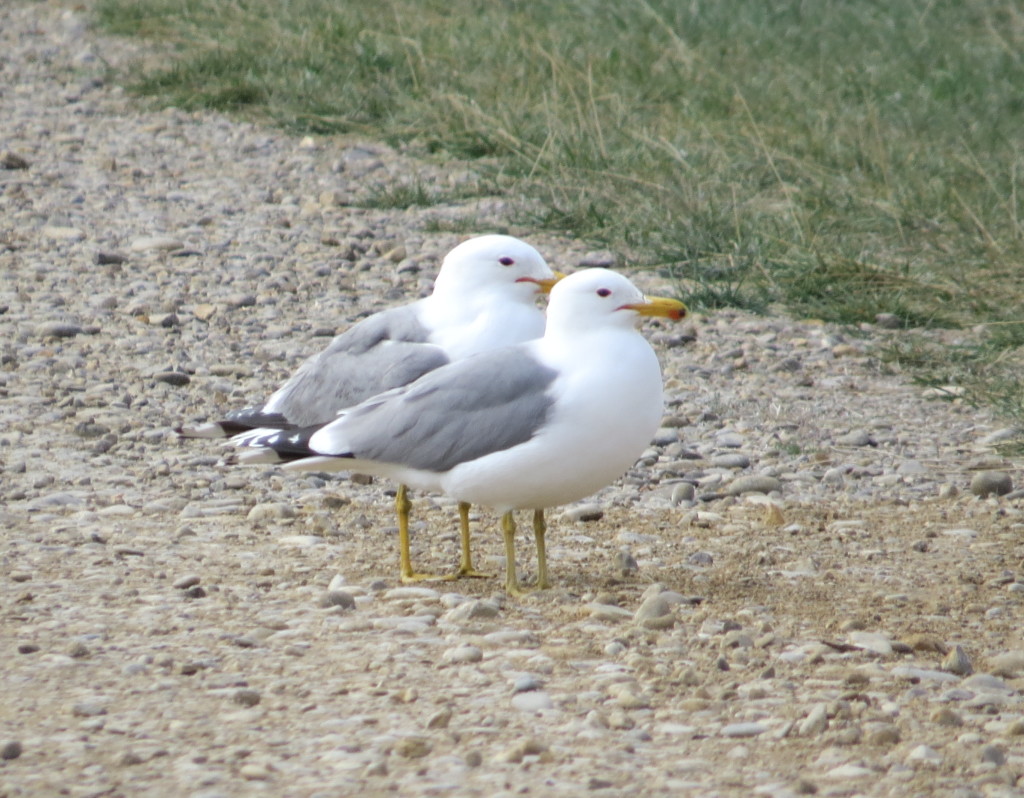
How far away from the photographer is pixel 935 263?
27.8 ft

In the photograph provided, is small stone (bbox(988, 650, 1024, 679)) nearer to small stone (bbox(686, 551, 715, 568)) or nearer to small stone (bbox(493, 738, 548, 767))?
small stone (bbox(686, 551, 715, 568))

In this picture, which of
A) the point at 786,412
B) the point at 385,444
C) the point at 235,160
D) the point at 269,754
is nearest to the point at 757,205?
the point at 786,412

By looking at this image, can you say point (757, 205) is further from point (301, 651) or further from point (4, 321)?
point (301, 651)

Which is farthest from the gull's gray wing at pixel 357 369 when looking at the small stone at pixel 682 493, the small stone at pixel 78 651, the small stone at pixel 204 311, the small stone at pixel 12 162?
the small stone at pixel 12 162

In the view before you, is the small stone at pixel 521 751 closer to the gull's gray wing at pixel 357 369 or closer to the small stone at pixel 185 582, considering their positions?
the small stone at pixel 185 582

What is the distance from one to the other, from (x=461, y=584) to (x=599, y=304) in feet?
3.01

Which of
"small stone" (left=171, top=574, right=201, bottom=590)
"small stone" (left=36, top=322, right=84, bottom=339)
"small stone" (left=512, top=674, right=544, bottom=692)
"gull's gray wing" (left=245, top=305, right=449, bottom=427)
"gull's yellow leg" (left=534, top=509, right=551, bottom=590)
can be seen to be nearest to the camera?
"small stone" (left=512, top=674, right=544, bottom=692)

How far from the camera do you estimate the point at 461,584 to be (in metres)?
4.69

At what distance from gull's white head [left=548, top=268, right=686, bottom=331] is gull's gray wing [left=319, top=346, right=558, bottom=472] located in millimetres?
160

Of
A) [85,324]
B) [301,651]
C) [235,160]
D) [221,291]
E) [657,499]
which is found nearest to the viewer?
[301,651]

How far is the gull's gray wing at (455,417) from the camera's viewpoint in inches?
174

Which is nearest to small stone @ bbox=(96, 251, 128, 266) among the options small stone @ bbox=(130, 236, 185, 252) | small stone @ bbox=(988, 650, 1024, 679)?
small stone @ bbox=(130, 236, 185, 252)

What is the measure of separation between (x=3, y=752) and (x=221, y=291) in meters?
4.95

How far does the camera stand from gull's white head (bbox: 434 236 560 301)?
5250 millimetres
